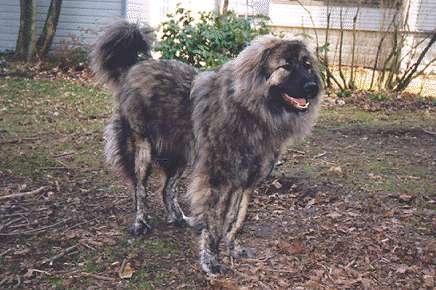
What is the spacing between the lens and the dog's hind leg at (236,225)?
3.74m

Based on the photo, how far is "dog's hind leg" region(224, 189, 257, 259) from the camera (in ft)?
12.3

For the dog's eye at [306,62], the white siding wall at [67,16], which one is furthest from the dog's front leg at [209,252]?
the white siding wall at [67,16]

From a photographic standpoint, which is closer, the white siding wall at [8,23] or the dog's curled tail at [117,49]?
the dog's curled tail at [117,49]

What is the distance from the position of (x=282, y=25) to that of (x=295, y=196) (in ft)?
41.4

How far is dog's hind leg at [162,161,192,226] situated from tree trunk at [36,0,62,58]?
964 cm

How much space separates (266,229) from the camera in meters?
4.23

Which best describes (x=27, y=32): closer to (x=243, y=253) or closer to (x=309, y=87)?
(x=243, y=253)

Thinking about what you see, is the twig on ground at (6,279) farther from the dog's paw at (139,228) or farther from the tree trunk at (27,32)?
the tree trunk at (27,32)

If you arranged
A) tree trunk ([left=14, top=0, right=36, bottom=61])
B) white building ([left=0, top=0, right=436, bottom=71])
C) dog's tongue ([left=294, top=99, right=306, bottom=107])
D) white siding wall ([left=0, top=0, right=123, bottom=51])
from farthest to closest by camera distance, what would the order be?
white siding wall ([left=0, top=0, right=123, bottom=51]), tree trunk ([left=14, top=0, right=36, bottom=61]), white building ([left=0, top=0, right=436, bottom=71]), dog's tongue ([left=294, top=99, right=306, bottom=107])

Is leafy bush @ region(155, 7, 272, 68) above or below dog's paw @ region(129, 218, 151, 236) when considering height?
above

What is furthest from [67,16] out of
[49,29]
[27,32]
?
[27,32]

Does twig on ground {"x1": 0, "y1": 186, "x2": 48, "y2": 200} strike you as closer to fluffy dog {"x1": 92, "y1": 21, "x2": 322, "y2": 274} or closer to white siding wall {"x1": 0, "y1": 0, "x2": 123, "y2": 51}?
fluffy dog {"x1": 92, "y1": 21, "x2": 322, "y2": 274}

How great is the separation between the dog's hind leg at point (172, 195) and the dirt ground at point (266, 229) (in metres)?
0.17

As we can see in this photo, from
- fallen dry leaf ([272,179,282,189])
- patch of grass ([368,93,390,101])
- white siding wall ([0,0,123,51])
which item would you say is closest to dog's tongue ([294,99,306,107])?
fallen dry leaf ([272,179,282,189])
